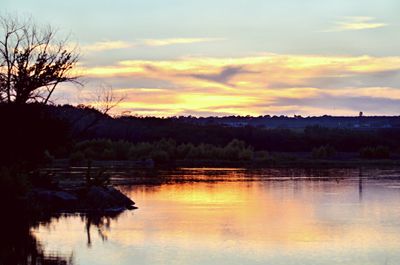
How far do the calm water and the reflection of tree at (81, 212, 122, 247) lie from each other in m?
0.03

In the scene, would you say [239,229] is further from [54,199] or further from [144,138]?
[144,138]

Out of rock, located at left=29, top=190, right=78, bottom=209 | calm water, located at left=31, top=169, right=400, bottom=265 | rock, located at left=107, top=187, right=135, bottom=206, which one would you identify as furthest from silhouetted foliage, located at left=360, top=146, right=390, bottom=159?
rock, located at left=29, top=190, right=78, bottom=209

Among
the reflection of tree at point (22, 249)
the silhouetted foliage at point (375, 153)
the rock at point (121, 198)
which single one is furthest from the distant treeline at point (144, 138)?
the reflection of tree at point (22, 249)

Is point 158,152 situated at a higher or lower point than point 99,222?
higher

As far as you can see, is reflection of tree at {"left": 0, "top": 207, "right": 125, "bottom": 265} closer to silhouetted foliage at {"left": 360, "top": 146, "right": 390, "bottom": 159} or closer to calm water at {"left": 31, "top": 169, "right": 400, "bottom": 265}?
calm water at {"left": 31, "top": 169, "right": 400, "bottom": 265}

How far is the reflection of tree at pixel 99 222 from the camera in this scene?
2231 centimetres

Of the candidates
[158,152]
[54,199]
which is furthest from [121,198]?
[158,152]

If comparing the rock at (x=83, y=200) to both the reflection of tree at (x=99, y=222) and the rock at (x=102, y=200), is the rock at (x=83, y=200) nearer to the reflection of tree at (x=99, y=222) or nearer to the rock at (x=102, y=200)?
the rock at (x=102, y=200)

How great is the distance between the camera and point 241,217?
2666 cm

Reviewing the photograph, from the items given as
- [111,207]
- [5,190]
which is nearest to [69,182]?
[111,207]

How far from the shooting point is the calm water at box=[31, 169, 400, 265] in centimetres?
1894

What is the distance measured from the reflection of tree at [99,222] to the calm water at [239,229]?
0.10 ft

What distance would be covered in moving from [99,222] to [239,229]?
163 inches

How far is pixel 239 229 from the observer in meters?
23.5
